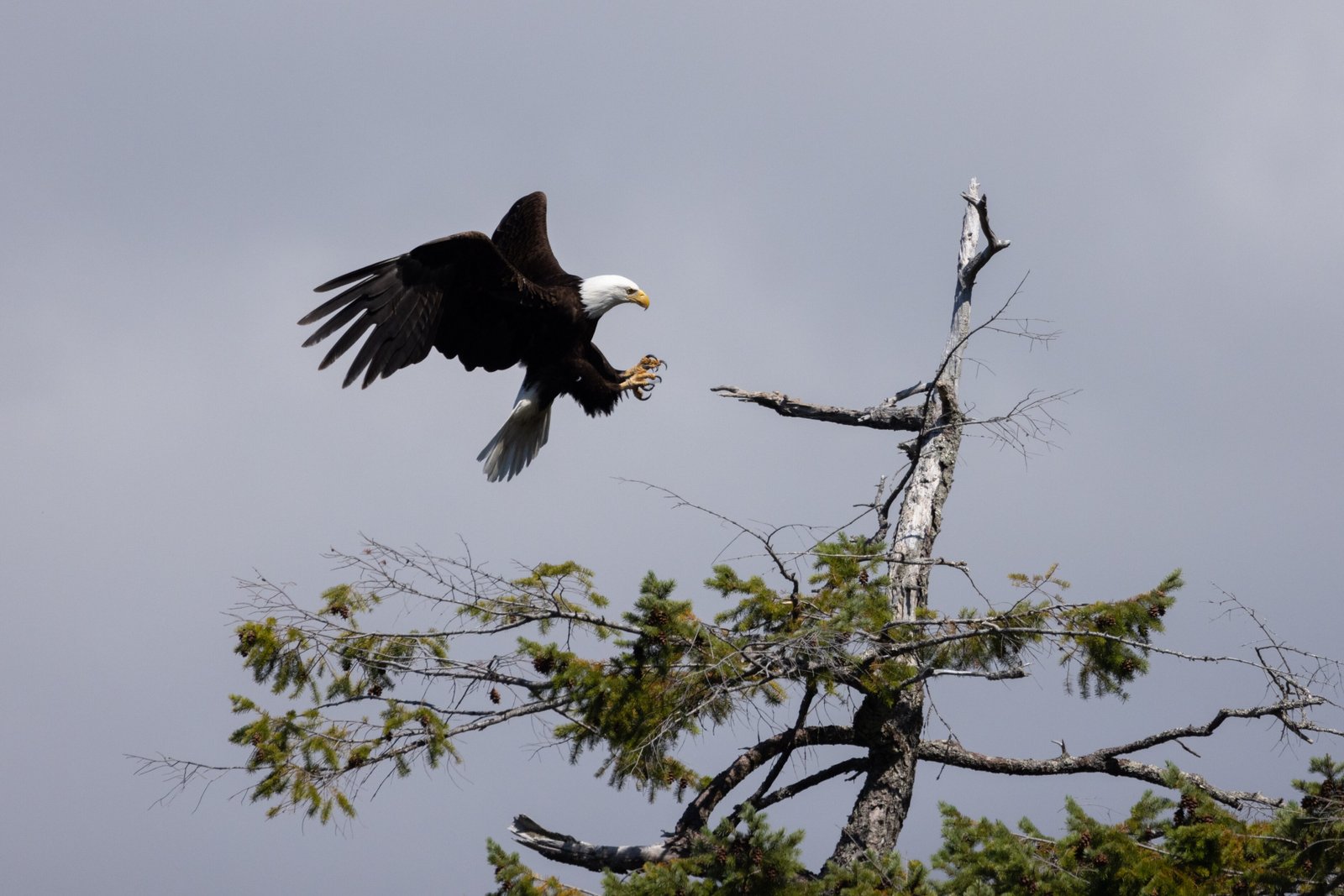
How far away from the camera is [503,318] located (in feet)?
26.2

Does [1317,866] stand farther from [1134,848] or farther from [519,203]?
[519,203]

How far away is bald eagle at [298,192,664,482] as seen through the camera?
7.07 m

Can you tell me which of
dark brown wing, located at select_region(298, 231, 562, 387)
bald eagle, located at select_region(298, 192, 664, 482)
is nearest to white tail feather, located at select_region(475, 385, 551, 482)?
bald eagle, located at select_region(298, 192, 664, 482)

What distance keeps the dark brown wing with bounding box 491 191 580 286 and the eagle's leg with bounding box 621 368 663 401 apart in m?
0.89

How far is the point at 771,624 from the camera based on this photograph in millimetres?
5484

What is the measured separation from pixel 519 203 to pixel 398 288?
2.01 m

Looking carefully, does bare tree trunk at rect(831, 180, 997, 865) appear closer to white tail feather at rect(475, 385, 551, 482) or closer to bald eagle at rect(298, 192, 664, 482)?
bald eagle at rect(298, 192, 664, 482)

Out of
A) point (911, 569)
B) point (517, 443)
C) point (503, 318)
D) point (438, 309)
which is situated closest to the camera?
point (911, 569)

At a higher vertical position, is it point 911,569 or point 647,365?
point 647,365

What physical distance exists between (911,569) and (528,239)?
412 cm

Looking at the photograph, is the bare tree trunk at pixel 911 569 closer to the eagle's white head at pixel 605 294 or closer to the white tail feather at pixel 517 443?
the eagle's white head at pixel 605 294

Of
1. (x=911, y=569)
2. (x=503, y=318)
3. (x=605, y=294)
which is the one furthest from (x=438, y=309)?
(x=911, y=569)

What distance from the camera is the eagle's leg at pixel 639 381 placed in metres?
8.67

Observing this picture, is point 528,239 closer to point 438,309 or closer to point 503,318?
point 503,318
